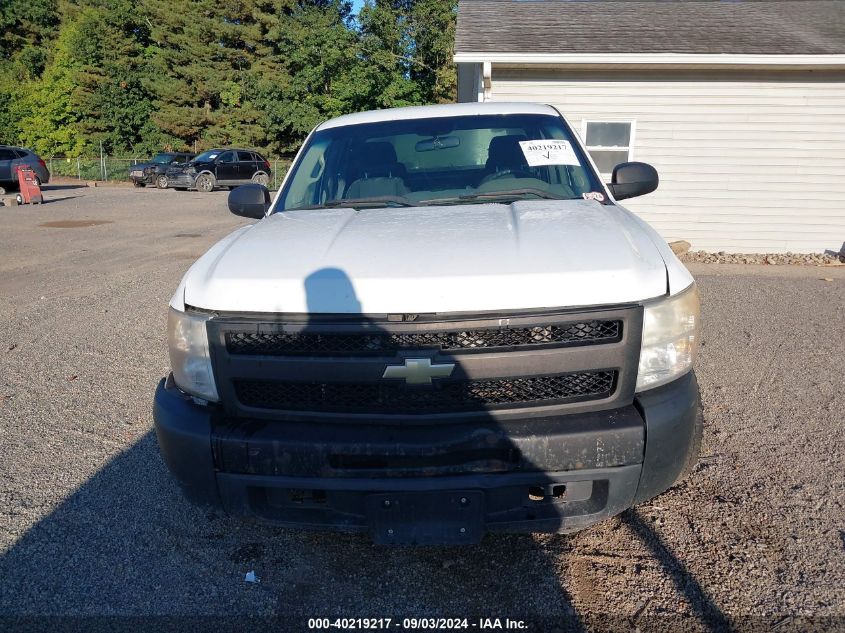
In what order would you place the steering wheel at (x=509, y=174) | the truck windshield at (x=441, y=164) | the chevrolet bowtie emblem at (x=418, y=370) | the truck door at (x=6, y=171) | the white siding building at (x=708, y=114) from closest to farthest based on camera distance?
the chevrolet bowtie emblem at (x=418, y=370) < the truck windshield at (x=441, y=164) < the steering wheel at (x=509, y=174) < the white siding building at (x=708, y=114) < the truck door at (x=6, y=171)

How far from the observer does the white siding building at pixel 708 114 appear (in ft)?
33.3

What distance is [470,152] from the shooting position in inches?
156

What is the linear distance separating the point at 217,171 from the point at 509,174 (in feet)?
88.5

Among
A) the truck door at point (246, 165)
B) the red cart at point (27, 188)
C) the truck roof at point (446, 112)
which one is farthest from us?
the truck door at point (246, 165)

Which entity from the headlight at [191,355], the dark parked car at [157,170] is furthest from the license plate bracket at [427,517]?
the dark parked car at [157,170]

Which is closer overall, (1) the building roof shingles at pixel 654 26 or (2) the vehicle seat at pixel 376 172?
(2) the vehicle seat at pixel 376 172

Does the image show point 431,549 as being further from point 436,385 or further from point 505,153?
point 505,153

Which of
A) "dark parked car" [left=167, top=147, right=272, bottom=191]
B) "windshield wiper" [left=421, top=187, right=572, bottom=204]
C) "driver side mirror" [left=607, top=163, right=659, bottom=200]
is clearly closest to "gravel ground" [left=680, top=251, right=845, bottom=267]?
"driver side mirror" [left=607, top=163, right=659, bottom=200]

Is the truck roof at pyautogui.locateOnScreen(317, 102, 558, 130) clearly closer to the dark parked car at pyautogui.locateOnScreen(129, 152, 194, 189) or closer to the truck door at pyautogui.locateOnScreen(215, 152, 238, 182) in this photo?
the truck door at pyautogui.locateOnScreen(215, 152, 238, 182)

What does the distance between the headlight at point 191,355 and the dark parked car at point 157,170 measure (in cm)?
2970

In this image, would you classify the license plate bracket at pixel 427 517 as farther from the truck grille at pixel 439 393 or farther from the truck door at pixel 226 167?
the truck door at pixel 226 167

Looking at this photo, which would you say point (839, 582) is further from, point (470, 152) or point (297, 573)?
point (470, 152)

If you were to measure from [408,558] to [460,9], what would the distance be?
12.5 metres

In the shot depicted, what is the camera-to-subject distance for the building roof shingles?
1021 cm
